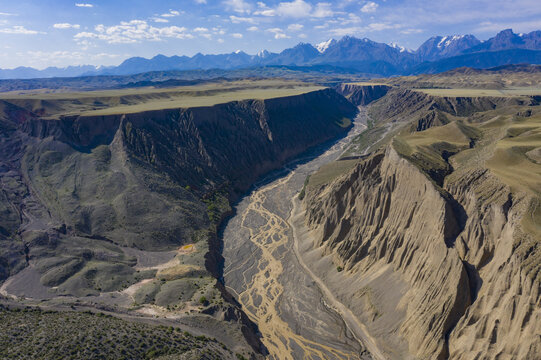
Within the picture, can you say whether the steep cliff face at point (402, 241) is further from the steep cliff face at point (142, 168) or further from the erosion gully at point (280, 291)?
the steep cliff face at point (142, 168)

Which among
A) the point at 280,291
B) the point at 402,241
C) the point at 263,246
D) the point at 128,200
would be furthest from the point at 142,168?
the point at 402,241

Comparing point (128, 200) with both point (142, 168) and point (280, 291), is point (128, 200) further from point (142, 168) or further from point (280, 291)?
point (280, 291)

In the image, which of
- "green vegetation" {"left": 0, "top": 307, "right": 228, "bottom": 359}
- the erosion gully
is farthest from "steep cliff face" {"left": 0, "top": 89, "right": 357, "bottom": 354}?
"green vegetation" {"left": 0, "top": 307, "right": 228, "bottom": 359}

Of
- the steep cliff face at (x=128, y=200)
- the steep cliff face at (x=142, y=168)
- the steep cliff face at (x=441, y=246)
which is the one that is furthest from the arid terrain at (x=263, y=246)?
the steep cliff face at (x=142, y=168)

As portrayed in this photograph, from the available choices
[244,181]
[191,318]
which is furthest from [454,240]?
[244,181]

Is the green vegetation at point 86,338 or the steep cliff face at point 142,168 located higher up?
the steep cliff face at point 142,168

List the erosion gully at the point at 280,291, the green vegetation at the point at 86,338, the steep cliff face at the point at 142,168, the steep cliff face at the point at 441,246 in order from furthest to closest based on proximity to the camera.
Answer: the steep cliff face at the point at 142,168, the erosion gully at the point at 280,291, the steep cliff face at the point at 441,246, the green vegetation at the point at 86,338

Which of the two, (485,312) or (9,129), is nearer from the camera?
(485,312)

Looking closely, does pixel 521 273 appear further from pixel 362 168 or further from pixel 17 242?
pixel 17 242
